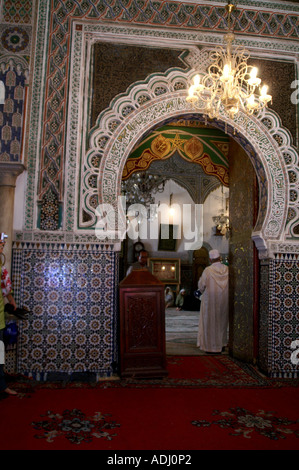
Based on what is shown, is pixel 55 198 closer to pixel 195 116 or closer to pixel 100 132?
pixel 100 132

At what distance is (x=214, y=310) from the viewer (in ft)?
20.5

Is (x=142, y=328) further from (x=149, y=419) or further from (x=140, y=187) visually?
(x=140, y=187)

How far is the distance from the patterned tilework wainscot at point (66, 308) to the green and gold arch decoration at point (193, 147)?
2.25 metres

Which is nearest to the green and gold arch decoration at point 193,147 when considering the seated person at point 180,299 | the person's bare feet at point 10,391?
the person's bare feet at point 10,391

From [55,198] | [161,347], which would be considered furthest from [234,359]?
[55,198]

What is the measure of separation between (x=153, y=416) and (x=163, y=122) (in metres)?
3.13

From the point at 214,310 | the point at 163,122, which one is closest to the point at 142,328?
the point at 214,310

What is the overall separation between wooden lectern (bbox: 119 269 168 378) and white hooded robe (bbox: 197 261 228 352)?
6.09 feet

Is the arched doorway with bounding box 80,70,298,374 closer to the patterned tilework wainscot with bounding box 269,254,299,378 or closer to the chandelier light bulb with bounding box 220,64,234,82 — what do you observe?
the patterned tilework wainscot with bounding box 269,254,299,378

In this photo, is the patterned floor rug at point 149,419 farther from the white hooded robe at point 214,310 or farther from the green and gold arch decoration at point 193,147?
the green and gold arch decoration at point 193,147

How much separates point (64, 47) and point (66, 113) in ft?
2.55

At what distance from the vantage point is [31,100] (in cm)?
448

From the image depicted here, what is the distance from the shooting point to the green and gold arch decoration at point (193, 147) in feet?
19.9
